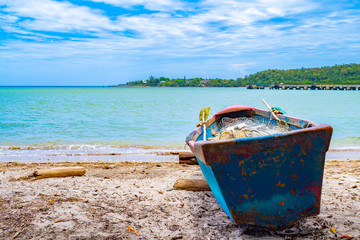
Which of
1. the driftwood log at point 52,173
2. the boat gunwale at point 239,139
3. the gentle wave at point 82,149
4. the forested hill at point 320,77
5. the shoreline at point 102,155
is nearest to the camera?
the boat gunwale at point 239,139

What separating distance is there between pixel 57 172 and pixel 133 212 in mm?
2591

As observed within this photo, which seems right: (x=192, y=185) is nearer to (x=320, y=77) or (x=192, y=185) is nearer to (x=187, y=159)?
(x=187, y=159)

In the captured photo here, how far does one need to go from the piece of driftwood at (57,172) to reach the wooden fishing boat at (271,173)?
155 inches

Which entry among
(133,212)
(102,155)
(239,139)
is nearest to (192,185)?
(133,212)

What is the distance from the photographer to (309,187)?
349cm

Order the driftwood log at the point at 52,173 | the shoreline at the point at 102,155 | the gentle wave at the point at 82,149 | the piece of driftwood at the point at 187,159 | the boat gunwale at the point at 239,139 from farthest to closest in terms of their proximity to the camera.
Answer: the gentle wave at the point at 82,149 < the shoreline at the point at 102,155 < the piece of driftwood at the point at 187,159 < the driftwood log at the point at 52,173 < the boat gunwale at the point at 239,139

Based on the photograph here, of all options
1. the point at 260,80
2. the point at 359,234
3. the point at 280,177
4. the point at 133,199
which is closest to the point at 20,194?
the point at 133,199

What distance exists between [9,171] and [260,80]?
120754mm

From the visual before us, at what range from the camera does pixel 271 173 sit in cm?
336

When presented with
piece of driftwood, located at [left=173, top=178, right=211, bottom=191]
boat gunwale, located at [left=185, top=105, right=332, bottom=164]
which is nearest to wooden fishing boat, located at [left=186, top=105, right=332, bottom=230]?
boat gunwale, located at [left=185, top=105, right=332, bottom=164]

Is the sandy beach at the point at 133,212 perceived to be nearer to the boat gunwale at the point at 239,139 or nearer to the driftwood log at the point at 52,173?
the driftwood log at the point at 52,173

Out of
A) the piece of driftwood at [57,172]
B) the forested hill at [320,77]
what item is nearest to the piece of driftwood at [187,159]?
the piece of driftwood at [57,172]

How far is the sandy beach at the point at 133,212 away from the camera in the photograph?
3744mm

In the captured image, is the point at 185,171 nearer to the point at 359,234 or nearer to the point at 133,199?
the point at 133,199
